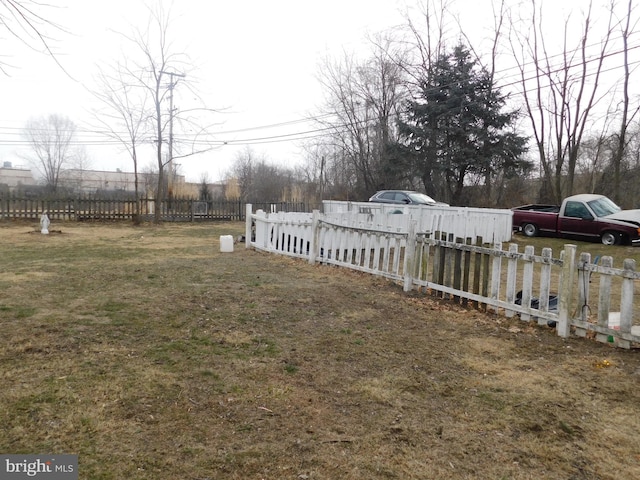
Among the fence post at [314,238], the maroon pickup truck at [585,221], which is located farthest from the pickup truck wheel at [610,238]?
the fence post at [314,238]

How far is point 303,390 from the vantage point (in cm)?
305

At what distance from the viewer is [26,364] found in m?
3.29

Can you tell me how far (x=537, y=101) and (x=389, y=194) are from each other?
11.4 meters

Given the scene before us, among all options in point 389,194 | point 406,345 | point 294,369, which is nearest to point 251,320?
point 294,369

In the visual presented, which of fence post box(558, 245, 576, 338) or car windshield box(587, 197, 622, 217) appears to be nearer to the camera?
fence post box(558, 245, 576, 338)

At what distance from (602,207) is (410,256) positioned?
10.9 metres

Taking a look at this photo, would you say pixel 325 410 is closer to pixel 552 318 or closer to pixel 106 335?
pixel 106 335

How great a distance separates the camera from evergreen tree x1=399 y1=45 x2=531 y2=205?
2272cm

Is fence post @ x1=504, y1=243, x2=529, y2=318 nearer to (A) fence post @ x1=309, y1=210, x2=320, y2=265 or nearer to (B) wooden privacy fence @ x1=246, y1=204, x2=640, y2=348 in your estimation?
(B) wooden privacy fence @ x1=246, y1=204, x2=640, y2=348

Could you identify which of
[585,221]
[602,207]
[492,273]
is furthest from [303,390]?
[602,207]

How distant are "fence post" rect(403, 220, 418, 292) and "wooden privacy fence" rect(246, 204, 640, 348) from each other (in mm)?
15

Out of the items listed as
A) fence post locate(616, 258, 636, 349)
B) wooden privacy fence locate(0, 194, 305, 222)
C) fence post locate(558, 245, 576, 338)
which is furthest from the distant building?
fence post locate(616, 258, 636, 349)

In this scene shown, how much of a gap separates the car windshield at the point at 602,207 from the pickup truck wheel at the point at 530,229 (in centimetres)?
199

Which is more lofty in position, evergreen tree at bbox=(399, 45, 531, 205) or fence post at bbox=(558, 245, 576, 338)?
evergreen tree at bbox=(399, 45, 531, 205)
